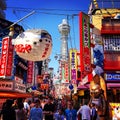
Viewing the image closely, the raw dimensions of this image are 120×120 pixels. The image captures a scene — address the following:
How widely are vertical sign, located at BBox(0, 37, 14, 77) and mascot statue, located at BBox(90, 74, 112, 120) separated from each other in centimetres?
1314

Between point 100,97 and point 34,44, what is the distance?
13.6ft

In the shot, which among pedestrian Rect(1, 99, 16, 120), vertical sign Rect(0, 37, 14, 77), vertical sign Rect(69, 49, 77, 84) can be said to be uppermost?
vertical sign Rect(69, 49, 77, 84)

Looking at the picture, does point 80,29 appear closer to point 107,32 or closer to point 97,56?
point 107,32

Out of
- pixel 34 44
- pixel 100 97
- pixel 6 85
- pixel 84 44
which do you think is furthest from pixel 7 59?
pixel 100 97

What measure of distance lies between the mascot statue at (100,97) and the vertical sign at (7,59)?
43.1 feet

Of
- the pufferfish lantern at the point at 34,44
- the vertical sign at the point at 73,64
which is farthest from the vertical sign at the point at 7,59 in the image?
the vertical sign at the point at 73,64

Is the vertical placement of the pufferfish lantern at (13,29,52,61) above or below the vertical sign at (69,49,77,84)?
below

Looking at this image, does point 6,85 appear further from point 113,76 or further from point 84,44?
point 113,76

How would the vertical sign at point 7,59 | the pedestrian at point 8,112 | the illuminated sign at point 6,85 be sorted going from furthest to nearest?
1. the vertical sign at point 7,59
2. the illuminated sign at point 6,85
3. the pedestrian at point 8,112

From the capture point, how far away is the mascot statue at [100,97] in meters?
6.79

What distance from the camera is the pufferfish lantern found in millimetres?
10227

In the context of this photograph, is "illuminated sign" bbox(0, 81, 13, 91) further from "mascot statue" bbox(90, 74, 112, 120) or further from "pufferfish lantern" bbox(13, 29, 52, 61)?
"mascot statue" bbox(90, 74, 112, 120)

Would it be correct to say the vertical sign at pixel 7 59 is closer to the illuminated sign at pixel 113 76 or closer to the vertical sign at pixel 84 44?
the vertical sign at pixel 84 44

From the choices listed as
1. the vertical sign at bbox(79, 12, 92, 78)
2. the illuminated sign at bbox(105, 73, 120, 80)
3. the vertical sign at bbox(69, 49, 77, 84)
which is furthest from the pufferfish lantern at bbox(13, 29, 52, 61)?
the vertical sign at bbox(69, 49, 77, 84)
